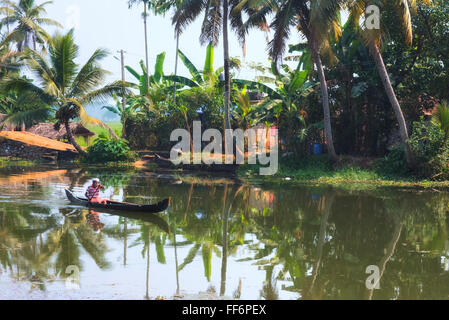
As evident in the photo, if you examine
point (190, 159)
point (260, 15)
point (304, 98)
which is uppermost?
point (260, 15)

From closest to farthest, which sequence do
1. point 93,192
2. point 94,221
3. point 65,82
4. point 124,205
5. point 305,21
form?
point 94,221 < point 124,205 < point 93,192 < point 305,21 < point 65,82

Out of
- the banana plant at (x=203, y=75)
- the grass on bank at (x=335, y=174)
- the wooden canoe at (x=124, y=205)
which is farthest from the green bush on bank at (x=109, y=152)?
the wooden canoe at (x=124, y=205)

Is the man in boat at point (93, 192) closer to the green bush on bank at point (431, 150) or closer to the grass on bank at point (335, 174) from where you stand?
the grass on bank at point (335, 174)

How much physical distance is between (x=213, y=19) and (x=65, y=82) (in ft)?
25.3

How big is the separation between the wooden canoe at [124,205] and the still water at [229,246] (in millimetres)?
221

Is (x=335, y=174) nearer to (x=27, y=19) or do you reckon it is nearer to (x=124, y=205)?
(x=124, y=205)

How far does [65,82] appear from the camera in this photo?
23984 mm

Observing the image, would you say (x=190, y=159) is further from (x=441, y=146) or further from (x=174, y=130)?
(x=441, y=146)

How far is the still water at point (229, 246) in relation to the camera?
6875 mm

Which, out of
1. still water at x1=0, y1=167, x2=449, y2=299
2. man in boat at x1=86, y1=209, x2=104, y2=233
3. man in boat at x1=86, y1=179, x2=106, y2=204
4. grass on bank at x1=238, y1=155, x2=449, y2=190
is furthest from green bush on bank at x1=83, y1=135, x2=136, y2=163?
man in boat at x1=86, y1=209, x2=104, y2=233

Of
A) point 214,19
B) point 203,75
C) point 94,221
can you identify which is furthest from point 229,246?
point 203,75
